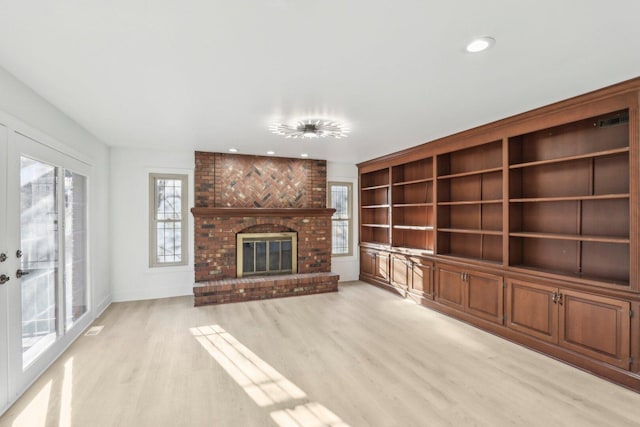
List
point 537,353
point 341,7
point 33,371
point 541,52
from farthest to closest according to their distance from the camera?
→ point 537,353
point 33,371
point 541,52
point 341,7

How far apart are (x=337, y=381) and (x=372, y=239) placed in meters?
4.47

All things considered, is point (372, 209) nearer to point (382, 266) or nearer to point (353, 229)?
point (353, 229)

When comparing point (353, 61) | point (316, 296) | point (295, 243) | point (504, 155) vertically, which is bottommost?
point (316, 296)

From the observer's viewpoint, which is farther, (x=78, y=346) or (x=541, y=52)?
(x=78, y=346)

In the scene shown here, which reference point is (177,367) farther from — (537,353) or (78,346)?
(537,353)

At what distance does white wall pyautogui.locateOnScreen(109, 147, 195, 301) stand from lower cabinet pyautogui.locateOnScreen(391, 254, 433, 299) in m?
4.10

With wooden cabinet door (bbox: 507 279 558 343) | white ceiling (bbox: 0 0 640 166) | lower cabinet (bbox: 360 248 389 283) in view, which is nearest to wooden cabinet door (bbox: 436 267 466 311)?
wooden cabinet door (bbox: 507 279 558 343)

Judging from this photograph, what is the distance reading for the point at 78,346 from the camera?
11.5ft

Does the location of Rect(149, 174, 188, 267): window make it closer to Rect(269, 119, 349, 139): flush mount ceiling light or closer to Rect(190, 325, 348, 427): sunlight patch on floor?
Rect(190, 325, 348, 427): sunlight patch on floor

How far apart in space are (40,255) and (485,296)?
198 inches

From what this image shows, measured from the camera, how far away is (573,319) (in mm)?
3082

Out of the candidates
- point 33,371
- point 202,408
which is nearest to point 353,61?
point 202,408

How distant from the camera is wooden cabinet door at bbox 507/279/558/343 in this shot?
10.7ft

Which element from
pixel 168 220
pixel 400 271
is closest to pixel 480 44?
pixel 400 271
